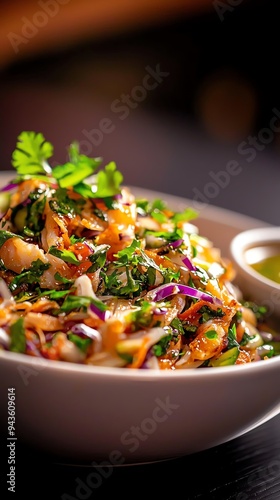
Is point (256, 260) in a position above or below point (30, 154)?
below

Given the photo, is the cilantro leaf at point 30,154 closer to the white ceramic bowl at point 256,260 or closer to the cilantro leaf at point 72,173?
the cilantro leaf at point 72,173

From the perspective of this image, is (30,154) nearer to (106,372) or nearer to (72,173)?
(72,173)

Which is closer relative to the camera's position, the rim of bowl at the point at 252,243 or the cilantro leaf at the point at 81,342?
the cilantro leaf at the point at 81,342

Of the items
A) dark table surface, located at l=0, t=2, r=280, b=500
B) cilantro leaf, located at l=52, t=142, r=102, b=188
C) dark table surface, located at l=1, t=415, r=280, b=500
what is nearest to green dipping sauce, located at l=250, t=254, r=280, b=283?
dark table surface, located at l=0, t=2, r=280, b=500

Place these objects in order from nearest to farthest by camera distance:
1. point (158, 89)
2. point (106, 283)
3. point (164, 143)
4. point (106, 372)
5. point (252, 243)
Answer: point (106, 372)
point (106, 283)
point (252, 243)
point (164, 143)
point (158, 89)

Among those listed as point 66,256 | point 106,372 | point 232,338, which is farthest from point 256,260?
point 106,372

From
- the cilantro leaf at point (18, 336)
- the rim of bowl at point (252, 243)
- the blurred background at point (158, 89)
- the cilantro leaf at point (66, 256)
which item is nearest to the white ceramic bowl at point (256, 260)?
the rim of bowl at point (252, 243)

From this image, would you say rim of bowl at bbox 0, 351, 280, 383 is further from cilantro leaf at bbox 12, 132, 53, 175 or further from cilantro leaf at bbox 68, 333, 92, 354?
cilantro leaf at bbox 12, 132, 53, 175

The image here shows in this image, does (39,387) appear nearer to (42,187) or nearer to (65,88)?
(42,187)
